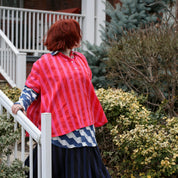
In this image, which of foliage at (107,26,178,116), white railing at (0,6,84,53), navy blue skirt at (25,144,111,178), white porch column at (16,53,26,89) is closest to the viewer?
navy blue skirt at (25,144,111,178)

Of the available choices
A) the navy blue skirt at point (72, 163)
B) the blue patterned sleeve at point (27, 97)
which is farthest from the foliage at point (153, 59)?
the blue patterned sleeve at point (27, 97)

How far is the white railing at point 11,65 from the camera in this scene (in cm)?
720

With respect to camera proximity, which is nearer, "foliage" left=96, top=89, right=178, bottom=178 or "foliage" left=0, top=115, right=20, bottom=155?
"foliage" left=0, top=115, right=20, bottom=155

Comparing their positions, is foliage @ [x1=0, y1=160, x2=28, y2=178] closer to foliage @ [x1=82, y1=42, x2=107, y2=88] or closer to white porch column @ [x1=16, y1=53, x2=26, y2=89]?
white porch column @ [x1=16, y1=53, x2=26, y2=89]

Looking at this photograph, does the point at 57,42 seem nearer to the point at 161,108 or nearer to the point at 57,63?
the point at 57,63

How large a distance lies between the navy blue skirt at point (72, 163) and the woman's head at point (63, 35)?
0.83 m

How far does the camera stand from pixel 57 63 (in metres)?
3.03

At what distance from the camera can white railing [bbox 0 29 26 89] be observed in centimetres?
720

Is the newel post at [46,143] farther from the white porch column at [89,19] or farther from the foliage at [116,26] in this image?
the white porch column at [89,19]

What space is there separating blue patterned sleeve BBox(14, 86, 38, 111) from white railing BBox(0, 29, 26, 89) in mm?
4294

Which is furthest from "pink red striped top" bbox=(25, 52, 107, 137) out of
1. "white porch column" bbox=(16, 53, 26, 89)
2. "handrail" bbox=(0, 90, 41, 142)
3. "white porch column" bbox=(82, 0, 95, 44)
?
"white porch column" bbox=(82, 0, 95, 44)

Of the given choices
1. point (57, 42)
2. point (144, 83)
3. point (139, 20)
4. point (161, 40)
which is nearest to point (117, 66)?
point (144, 83)

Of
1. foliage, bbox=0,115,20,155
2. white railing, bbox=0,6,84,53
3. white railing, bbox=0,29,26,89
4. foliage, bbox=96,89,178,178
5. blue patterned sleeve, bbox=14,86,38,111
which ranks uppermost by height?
white railing, bbox=0,6,84,53

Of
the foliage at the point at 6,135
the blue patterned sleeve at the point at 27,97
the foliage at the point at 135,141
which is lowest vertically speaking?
the foliage at the point at 135,141
